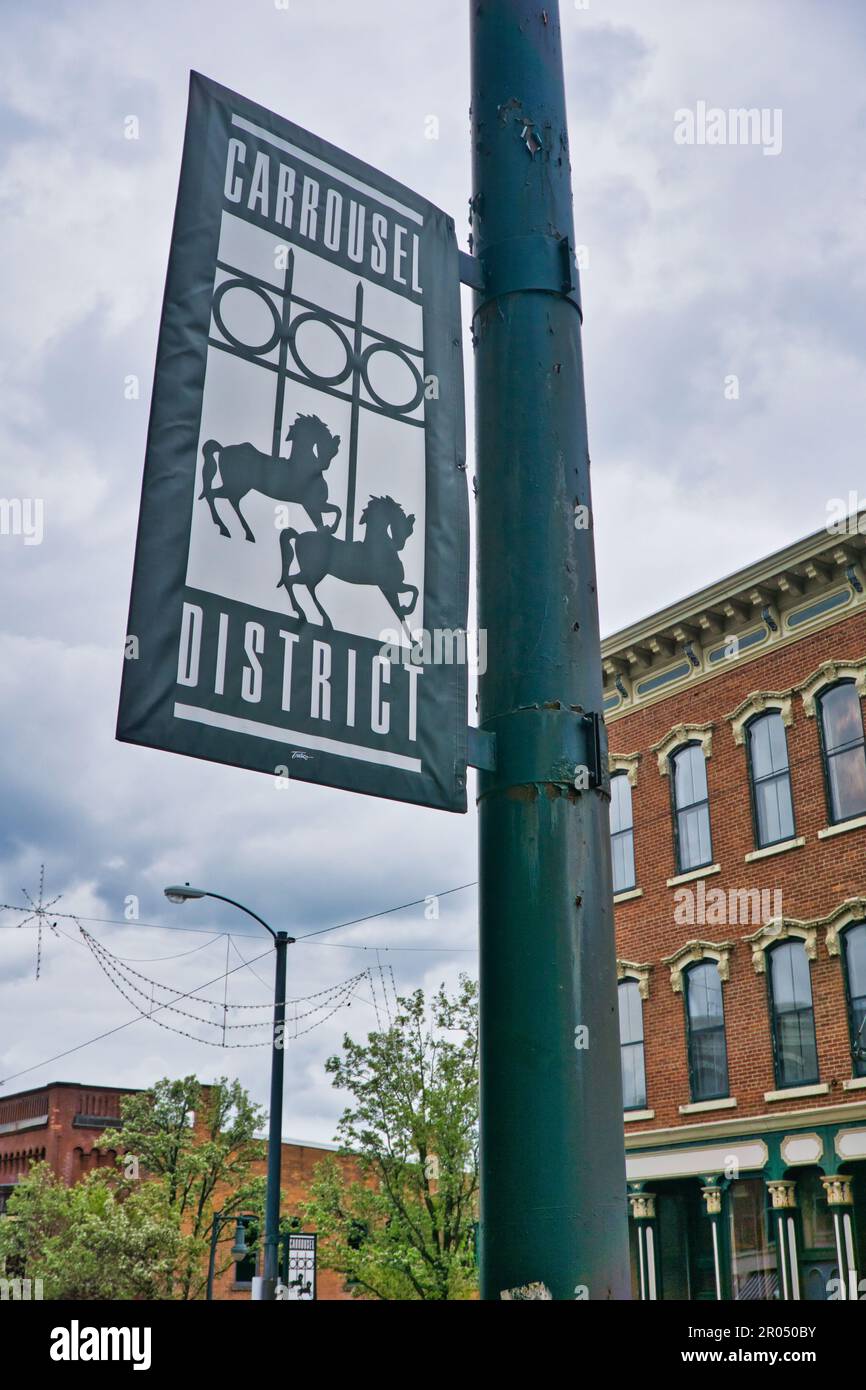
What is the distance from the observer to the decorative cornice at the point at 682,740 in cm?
2419

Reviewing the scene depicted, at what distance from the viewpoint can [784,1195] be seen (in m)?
21.2

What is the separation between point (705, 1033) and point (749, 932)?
2030 millimetres

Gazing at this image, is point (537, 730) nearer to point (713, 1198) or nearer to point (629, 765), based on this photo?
point (713, 1198)

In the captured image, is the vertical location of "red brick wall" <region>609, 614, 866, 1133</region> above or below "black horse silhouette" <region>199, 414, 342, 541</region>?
above

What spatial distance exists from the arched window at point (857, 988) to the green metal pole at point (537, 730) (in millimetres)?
18379

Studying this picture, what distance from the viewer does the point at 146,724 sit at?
336 centimetres

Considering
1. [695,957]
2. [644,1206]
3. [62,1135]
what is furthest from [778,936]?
[62,1135]

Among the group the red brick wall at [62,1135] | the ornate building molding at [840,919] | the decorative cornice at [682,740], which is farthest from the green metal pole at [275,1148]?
the red brick wall at [62,1135]

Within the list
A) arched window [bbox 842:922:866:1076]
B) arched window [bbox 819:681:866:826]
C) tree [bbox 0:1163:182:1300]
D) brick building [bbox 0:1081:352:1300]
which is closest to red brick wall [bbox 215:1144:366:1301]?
brick building [bbox 0:1081:352:1300]

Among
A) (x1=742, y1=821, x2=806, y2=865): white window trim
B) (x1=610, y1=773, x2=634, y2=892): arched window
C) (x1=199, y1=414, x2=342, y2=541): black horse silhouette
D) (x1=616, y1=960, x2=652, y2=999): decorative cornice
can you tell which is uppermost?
(x1=610, y1=773, x2=634, y2=892): arched window

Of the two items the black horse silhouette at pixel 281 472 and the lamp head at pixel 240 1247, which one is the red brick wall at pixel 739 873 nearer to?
the lamp head at pixel 240 1247

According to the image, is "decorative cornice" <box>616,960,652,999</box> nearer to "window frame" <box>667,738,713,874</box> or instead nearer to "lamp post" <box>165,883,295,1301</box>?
"window frame" <box>667,738,713,874</box>

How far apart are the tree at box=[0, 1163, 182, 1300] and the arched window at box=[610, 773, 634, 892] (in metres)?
17.0

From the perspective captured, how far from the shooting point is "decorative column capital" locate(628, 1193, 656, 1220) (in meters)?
23.5
